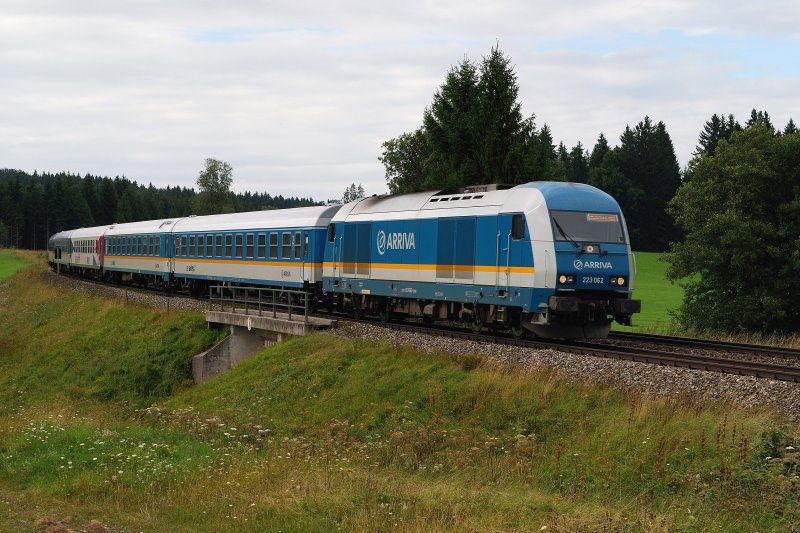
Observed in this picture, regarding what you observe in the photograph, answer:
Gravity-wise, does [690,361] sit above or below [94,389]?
above

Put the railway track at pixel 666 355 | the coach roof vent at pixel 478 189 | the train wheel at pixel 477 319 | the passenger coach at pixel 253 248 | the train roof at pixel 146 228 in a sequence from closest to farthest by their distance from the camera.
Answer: the railway track at pixel 666 355, the coach roof vent at pixel 478 189, the train wheel at pixel 477 319, the passenger coach at pixel 253 248, the train roof at pixel 146 228

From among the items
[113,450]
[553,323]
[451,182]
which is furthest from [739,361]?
[451,182]

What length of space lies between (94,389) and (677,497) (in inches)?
789

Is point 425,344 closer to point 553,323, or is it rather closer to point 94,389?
point 553,323

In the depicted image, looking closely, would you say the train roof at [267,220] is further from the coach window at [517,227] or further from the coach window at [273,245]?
the coach window at [517,227]

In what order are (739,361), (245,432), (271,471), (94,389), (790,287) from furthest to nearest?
1. (790,287)
2. (94,389)
3. (739,361)
4. (245,432)
5. (271,471)

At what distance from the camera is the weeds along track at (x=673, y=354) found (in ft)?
49.5

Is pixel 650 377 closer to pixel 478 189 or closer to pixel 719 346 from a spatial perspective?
pixel 719 346

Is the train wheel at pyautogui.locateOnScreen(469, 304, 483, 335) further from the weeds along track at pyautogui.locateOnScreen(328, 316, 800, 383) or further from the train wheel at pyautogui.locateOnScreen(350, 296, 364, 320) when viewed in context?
the train wheel at pyautogui.locateOnScreen(350, 296, 364, 320)

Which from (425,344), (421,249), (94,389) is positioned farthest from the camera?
(94,389)

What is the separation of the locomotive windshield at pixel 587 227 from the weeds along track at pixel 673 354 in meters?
2.32

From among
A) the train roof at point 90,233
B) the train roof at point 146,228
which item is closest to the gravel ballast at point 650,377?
the train roof at point 146,228

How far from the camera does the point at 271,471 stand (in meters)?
11.8

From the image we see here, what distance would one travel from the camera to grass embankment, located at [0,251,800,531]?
9695mm
